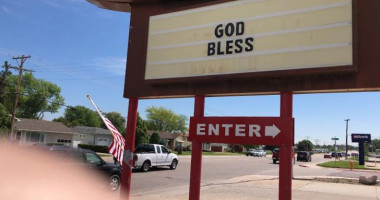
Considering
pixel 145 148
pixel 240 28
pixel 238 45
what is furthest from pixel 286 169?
pixel 145 148

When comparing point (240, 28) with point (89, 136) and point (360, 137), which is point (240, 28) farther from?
point (89, 136)

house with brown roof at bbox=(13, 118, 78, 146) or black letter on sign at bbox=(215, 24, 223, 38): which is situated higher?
black letter on sign at bbox=(215, 24, 223, 38)

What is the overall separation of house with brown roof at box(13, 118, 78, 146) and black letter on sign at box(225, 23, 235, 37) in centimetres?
4644

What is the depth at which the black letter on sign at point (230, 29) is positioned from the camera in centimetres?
579

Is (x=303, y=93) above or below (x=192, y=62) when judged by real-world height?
below

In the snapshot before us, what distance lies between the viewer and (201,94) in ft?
20.5

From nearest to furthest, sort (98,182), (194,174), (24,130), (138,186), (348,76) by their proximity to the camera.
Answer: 1. (348,76)
2. (194,174)
3. (98,182)
4. (138,186)
5. (24,130)

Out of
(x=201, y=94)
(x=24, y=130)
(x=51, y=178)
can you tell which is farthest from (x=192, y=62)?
(x=24, y=130)

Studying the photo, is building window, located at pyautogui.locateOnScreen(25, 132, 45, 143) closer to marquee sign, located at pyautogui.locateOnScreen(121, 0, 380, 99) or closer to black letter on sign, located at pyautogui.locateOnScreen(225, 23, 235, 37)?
marquee sign, located at pyautogui.locateOnScreen(121, 0, 380, 99)

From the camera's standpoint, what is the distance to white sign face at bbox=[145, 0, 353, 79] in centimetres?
493

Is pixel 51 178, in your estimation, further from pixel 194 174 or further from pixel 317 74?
pixel 317 74

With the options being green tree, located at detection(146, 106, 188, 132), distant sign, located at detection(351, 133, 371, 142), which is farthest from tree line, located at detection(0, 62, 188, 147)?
distant sign, located at detection(351, 133, 371, 142)

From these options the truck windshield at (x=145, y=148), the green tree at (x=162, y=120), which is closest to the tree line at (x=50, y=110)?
the green tree at (x=162, y=120)

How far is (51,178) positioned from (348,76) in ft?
29.6
